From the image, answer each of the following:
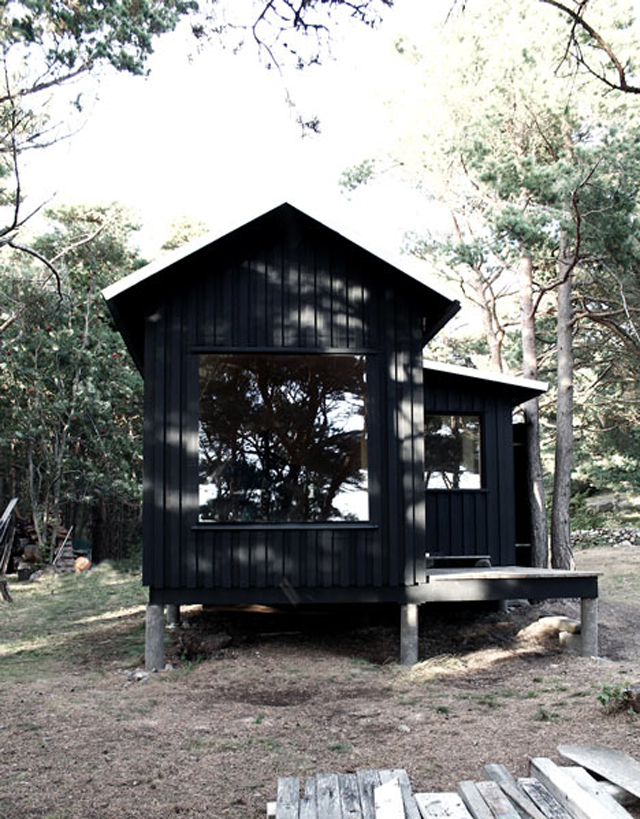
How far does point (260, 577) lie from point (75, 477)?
11.4 meters

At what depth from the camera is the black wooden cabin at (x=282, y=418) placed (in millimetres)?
7852

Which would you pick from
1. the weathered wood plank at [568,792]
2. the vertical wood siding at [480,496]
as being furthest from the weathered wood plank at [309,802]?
the vertical wood siding at [480,496]

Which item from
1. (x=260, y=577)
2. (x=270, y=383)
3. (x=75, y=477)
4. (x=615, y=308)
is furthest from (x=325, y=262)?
(x=75, y=477)

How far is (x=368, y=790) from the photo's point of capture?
3.91 meters

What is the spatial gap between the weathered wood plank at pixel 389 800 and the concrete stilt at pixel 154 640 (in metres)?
4.41

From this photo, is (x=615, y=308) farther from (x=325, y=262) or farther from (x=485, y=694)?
(x=485, y=694)

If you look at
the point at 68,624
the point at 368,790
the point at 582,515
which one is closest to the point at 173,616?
the point at 68,624

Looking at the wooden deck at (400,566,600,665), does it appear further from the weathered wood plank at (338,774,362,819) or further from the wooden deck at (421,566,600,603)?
the weathered wood plank at (338,774,362,819)

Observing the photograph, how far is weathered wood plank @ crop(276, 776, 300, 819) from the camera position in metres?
3.62

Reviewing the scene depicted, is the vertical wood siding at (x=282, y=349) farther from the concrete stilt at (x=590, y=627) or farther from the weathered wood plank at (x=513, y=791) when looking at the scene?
the weathered wood plank at (x=513, y=791)

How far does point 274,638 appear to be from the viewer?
9.12m

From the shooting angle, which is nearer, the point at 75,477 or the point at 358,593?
the point at 358,593

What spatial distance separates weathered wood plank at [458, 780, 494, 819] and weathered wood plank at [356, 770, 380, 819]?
426 millimetres

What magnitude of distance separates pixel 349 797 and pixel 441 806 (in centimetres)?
46
